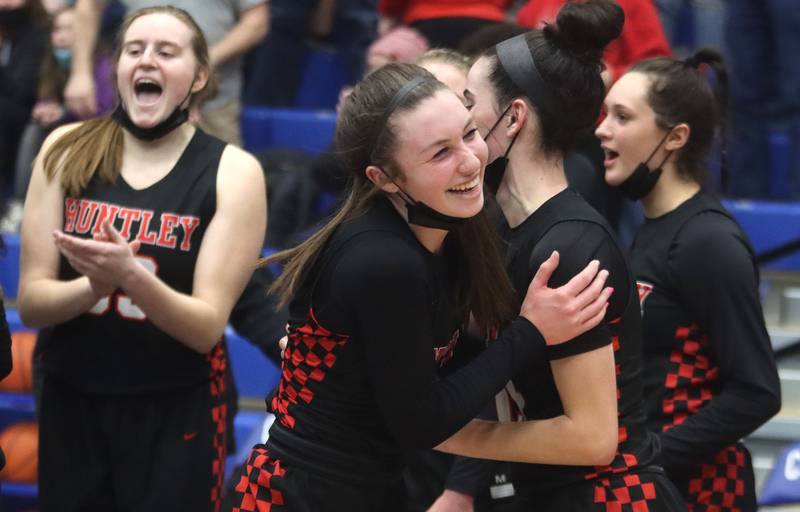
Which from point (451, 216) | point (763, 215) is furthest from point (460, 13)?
point (451, 216)

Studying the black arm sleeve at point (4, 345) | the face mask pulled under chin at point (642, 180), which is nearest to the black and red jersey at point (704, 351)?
the face mask pulled under chin at point (642, 180)

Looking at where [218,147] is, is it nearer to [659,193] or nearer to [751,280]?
[659,193]

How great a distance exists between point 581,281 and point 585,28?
52 cm

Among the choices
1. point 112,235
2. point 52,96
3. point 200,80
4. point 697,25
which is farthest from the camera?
point 697,25

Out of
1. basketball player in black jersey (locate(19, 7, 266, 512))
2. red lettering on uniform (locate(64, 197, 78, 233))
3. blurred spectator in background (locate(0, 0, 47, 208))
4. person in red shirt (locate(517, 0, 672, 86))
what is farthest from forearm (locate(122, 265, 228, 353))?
blurred spectator in background (locate(0, 0, 47, 208))

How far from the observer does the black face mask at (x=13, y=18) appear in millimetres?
6320

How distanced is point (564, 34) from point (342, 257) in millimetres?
663

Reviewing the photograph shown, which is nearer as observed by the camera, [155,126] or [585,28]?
[585,28]

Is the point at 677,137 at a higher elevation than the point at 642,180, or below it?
higher

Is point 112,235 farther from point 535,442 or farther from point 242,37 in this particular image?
point 242,37

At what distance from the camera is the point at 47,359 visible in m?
3.29

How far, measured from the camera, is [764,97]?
5961 millimetres

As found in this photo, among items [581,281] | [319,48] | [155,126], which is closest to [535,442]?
[581,281]

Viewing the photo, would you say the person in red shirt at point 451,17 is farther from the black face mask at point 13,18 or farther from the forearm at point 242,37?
the black face mask at point 13,18
